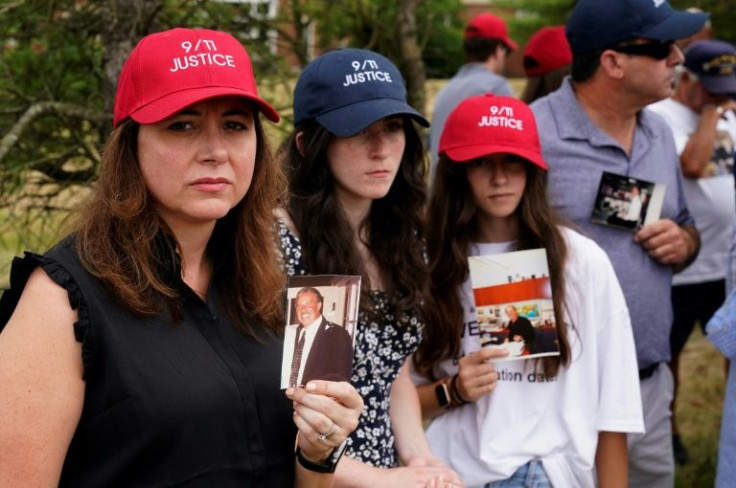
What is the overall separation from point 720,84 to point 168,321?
437 cm

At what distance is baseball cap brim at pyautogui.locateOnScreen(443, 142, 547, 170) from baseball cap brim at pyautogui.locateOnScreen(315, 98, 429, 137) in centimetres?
42

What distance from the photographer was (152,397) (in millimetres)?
1930

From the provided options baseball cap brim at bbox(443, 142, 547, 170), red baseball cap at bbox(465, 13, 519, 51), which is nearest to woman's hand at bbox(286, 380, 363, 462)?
baseball cap brim at bbox(443, 142, 547, 170)

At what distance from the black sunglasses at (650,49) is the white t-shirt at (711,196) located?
1.39m

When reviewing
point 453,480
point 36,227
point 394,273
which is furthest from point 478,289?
point 36,227

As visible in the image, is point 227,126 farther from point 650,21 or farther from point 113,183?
point 650,21

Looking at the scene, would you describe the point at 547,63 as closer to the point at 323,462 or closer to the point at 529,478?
the point at 529,478

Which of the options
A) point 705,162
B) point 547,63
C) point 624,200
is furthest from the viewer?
Result: point 547,63

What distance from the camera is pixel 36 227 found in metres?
4.51

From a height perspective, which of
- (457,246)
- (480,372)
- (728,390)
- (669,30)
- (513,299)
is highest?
(669,30)

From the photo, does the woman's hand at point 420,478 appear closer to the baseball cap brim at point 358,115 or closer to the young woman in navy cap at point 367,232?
the young woman in navy cap at point 367,232

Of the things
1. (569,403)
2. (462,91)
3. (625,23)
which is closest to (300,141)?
(569,403)

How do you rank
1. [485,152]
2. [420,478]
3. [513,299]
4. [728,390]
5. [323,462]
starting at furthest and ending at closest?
[728,390] < [485,152] < [513,299] < [420,478] < [323,462]

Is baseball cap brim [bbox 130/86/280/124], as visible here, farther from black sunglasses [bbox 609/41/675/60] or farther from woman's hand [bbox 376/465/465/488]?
black sunglasses [bbox 609/41/675/60]
